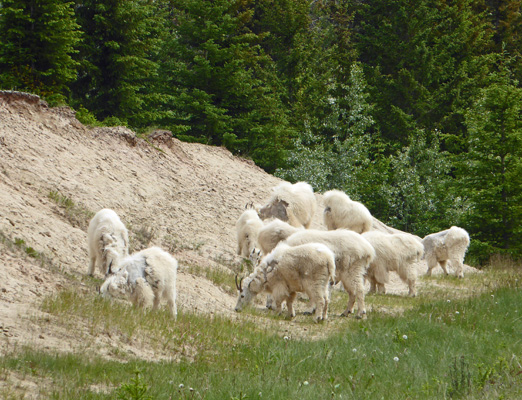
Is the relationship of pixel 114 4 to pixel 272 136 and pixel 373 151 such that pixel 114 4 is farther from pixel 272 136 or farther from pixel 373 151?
pixel 373 151

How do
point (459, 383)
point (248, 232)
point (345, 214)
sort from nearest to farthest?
point (459, 383) < point (248, 232) < point (345, 214)

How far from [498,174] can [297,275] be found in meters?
14.2

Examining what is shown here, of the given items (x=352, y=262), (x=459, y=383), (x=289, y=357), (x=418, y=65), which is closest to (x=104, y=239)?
(x=352, y=262)

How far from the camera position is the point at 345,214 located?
709 inches

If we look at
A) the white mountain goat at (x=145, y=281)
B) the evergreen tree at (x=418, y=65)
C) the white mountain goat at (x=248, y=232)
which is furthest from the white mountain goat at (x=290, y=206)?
the evergreen tree at (x=418, y=65)

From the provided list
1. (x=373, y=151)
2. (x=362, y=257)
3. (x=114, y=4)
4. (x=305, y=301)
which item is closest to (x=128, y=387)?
(x=362, y=257)

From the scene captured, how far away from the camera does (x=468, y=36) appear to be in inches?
2028

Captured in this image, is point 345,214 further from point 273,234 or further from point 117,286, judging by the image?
point 117,286

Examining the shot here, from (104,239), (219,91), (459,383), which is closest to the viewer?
(459,383)

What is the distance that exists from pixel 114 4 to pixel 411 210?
752 inches

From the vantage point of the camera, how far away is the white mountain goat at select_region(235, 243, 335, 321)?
11.8 metres

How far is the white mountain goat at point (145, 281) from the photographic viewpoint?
10883 mm

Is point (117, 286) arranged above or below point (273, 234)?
below

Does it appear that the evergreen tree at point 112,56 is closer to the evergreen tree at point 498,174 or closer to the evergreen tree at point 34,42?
the evergreen tree at point 34,42
